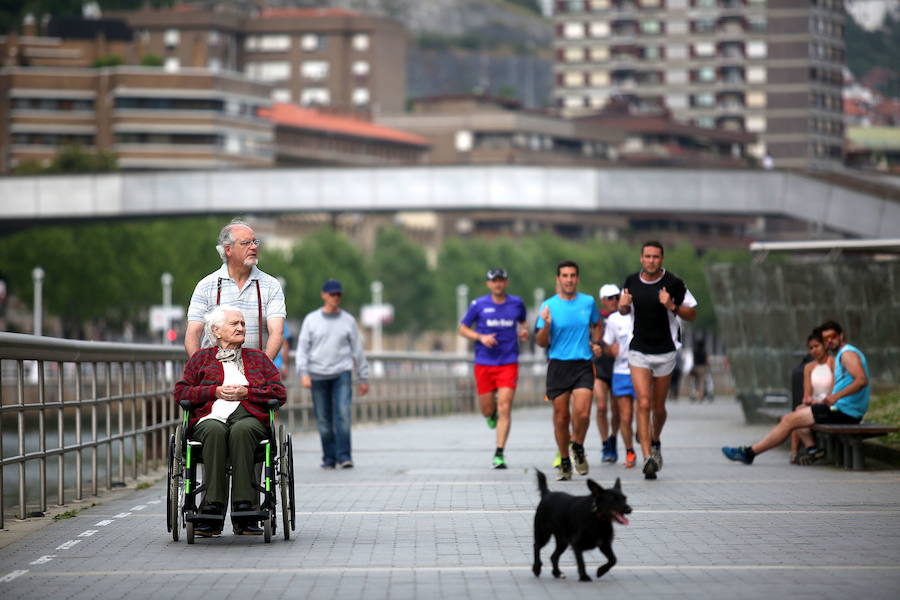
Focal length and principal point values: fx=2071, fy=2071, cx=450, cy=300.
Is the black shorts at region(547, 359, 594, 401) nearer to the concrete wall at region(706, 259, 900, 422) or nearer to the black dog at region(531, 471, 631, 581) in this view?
the black dog at region(531, 471, 631, 581)

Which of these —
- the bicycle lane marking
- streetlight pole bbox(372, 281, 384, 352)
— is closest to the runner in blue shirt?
the bicycle lane marking

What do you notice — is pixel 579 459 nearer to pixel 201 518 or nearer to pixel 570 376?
pixel 570 376

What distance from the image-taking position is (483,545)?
12.2m

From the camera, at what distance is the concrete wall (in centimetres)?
2784

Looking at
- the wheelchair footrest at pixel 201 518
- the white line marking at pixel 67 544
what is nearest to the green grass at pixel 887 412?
the wheelchair footrest at pixel 201 518

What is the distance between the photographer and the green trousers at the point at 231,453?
1205 centimetres

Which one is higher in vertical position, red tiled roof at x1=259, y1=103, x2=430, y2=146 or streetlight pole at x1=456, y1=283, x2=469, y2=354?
red tiled roof at x1=259, y1=103, x2=430, y2=146

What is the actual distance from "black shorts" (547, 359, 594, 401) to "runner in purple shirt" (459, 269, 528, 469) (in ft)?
4.57

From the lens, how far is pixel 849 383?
19.1 meters

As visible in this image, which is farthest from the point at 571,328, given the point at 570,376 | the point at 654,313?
the point at 654,313

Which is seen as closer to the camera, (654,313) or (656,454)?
(656,454)

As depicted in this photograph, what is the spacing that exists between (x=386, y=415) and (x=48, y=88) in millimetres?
114507

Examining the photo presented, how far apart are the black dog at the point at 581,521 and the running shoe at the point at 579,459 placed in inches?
274

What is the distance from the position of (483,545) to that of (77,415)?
527 cm
